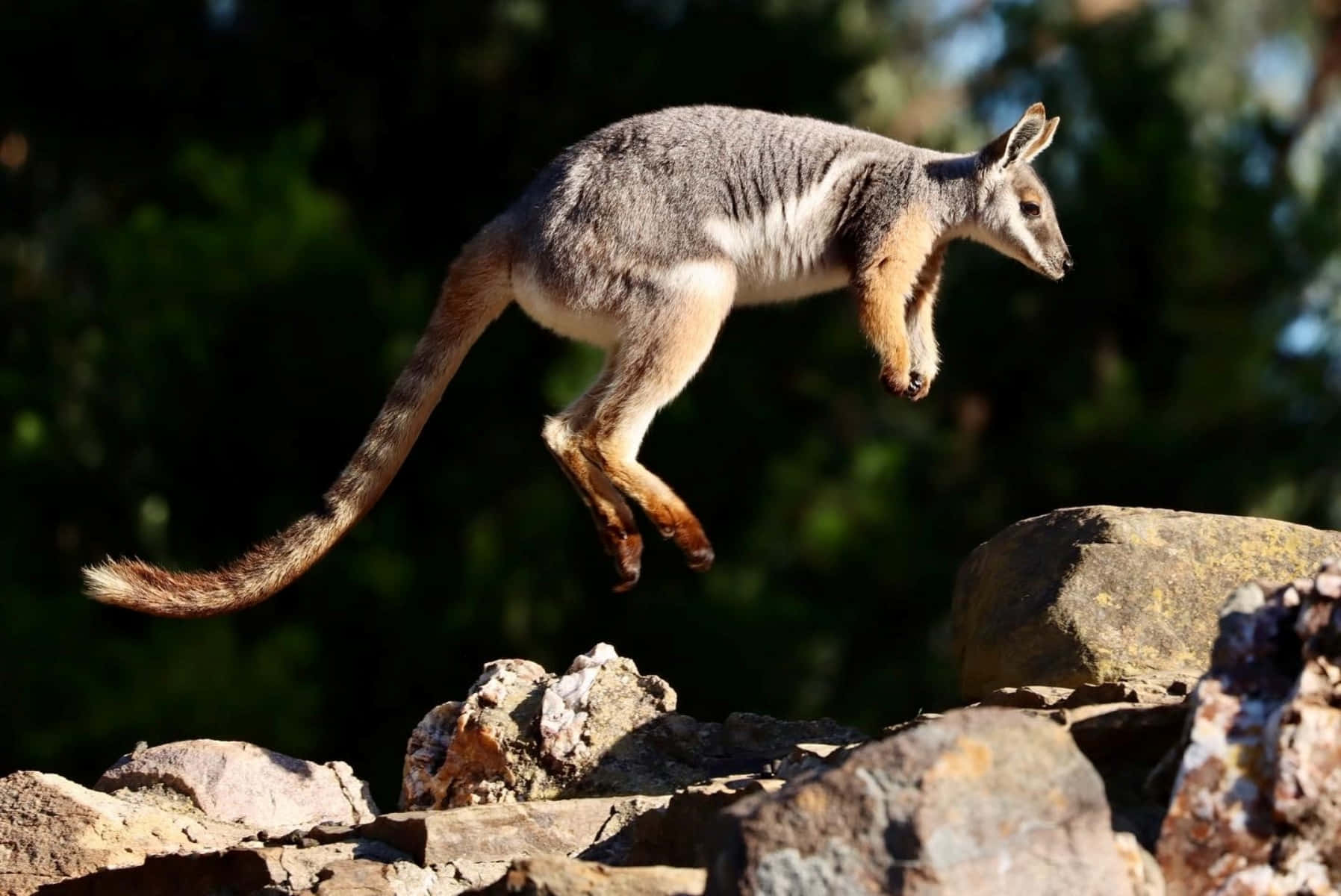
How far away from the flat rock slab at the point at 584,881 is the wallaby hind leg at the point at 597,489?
3.37m

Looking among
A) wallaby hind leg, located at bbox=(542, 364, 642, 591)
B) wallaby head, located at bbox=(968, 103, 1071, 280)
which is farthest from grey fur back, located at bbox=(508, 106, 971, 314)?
wallaby hind leg, located at bbox=(542, 364, 642, 591)

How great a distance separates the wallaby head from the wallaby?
0.15 feet

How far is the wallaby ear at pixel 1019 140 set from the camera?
9312 millimetres

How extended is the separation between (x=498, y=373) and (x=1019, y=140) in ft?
28.6

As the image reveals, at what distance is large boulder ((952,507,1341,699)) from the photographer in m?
6.79

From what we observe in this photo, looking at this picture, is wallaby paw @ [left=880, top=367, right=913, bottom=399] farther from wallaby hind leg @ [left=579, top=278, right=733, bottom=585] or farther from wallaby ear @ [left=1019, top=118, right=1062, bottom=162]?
wallaby ear @ [left=1019, top=118, right=1062, bottom=162]

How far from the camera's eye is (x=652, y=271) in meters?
8.32

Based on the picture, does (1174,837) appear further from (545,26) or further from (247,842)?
(545,26)

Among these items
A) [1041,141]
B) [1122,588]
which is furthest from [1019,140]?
[1122,588]

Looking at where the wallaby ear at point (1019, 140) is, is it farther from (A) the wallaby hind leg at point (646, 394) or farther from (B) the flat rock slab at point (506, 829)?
(B) the flat rock slab at point (506, 829)

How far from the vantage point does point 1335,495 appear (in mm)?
17781

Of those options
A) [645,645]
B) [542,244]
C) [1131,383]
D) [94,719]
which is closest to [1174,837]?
[542,244]

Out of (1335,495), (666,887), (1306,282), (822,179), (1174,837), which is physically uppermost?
(1306,282)

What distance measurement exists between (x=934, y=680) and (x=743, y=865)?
1257 centimetres
